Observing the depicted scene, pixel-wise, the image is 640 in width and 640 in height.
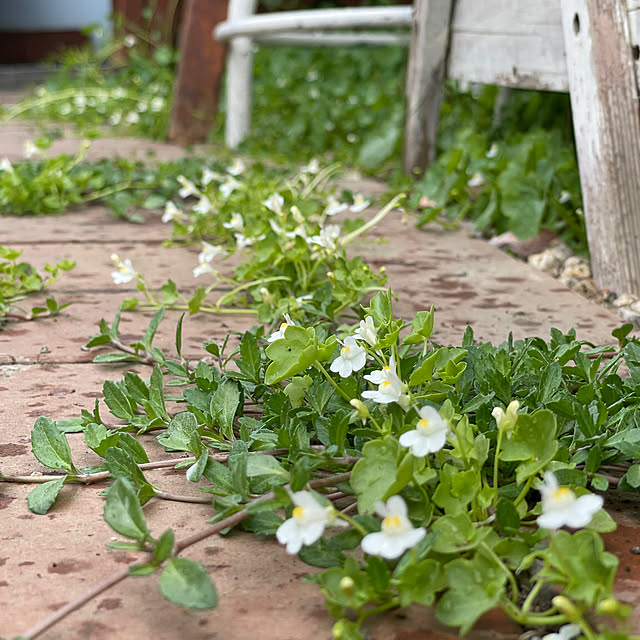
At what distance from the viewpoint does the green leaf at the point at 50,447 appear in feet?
3.50

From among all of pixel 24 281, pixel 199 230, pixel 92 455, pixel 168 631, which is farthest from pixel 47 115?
pixel 168 631

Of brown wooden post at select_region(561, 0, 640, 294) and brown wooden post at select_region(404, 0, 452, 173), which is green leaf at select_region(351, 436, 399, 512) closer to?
brown wooden post at select_region(561, 0, 640, 294)

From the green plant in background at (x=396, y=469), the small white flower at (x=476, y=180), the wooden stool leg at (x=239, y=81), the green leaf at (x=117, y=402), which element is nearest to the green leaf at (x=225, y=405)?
the green plant in background at (x=396, y=469)

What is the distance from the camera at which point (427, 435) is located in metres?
0.88

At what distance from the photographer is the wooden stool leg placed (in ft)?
12.8

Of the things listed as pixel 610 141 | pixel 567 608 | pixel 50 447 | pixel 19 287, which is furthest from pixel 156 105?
pixel 567 608

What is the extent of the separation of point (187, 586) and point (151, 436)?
446mm

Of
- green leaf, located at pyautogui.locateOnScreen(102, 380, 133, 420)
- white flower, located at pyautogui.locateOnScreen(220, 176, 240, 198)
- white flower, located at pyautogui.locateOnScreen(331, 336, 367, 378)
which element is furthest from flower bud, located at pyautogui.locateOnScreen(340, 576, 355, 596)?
white flower, located at pyautogui.locateOnScreen(220, 176, 240, 198)

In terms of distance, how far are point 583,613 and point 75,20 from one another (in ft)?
30.1

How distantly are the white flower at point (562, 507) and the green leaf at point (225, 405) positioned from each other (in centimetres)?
46

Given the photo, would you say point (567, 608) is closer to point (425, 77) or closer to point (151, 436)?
point (151, 436)

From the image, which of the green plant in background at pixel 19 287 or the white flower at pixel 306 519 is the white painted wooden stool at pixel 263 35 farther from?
the white flower at pixel 306 519

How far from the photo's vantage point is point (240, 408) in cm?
119

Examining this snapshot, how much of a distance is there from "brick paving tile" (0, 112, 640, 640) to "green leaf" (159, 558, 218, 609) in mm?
44
